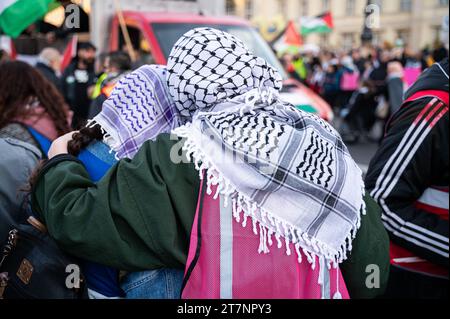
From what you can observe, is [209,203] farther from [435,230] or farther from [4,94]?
[4,94]

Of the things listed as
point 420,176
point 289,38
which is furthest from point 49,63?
point 420,176

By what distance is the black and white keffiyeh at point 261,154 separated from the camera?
5.03 ft

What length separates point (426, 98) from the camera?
2.08 meters

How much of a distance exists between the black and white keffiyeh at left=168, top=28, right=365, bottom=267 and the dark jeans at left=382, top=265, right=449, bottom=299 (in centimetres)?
67

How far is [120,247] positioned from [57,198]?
0.74ft

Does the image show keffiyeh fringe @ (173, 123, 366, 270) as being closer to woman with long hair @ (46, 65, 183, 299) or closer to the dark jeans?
woman with long hair @ (46, 65, 183, 299)

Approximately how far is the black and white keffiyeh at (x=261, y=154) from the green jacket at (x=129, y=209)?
8 centimetres

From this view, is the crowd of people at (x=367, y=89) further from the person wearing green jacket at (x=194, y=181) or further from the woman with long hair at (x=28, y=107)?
the person wearing green jacket at (x=194, y=181)

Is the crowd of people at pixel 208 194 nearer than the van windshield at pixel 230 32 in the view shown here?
Yes

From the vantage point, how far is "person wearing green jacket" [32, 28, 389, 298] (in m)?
1.53

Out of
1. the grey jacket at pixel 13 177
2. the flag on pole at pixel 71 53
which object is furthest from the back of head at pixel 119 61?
the grey jacket at pixel 13 177

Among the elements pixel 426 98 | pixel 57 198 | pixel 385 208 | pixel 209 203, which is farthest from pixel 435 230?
pixel 57 198

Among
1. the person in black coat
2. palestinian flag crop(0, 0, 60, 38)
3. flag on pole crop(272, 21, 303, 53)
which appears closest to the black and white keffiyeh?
palestinian flag crop(0, 0, 60, 38)

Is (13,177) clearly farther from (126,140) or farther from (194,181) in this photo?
(194,181)
